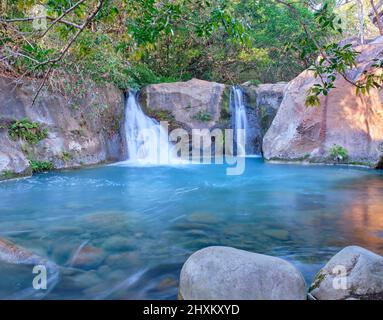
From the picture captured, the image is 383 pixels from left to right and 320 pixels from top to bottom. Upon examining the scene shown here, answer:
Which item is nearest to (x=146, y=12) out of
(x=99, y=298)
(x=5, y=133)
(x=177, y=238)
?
(x=99, y=298)

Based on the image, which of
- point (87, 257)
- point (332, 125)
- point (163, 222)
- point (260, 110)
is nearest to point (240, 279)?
point (87, 257)

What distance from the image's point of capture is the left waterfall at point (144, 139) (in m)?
13.3

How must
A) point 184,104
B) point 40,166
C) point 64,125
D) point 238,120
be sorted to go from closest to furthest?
point 40,166 → point 64,125 → point 184,104 → point 238,120

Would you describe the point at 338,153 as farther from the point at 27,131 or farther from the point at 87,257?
the point at 87,257

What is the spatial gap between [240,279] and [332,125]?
10241 millimetres

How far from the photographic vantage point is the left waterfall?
13273 mm

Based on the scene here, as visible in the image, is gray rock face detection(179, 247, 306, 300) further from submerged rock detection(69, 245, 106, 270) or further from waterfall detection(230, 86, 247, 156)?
waterfall detection(230, 86, 247, 156)

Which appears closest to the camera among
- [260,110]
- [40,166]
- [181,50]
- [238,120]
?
[40,166]

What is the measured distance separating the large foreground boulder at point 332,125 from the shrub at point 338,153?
1.7 inches

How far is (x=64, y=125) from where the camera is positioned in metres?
11.2

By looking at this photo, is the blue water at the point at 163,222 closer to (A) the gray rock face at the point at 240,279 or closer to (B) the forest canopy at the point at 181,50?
(A) the gray rock face at the point at 240,279

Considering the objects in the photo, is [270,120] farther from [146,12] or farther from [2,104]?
[146,12]

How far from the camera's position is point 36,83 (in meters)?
10.9

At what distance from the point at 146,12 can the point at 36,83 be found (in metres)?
8.61
